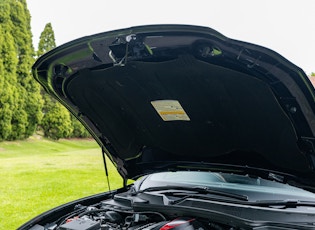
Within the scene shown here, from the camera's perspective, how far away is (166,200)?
7.73ft

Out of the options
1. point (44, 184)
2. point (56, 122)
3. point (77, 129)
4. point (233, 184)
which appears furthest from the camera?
point (77, 129)

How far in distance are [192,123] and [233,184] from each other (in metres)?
0.53

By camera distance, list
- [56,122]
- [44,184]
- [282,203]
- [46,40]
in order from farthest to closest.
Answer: [46,40]
[56,122]
[44,184]
[282,203]

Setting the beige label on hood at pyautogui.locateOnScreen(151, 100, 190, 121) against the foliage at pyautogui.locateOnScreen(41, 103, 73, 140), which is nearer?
the beige label on hood at pyautogui.locateOnScreen(151, 100, 190, 121)

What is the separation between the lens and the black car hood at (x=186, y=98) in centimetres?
187

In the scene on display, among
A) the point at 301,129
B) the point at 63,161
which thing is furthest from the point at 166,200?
the point at 63,161

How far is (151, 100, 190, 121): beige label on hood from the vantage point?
2484mm

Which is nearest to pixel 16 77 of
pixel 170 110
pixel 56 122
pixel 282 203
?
pixel 56 122

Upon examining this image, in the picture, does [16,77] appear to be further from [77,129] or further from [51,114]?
[77,129]

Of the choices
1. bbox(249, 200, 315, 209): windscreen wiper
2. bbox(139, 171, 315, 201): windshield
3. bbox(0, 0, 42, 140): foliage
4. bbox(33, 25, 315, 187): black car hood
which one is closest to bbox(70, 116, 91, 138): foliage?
bbox(0, 0, 42, 140): foliage

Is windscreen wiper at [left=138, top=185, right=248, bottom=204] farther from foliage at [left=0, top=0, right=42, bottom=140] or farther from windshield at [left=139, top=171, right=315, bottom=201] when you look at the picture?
foliage at [left=0, top=0, right=42, bottom=140]

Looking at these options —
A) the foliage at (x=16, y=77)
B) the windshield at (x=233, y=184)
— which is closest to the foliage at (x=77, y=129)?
the foliage at (x=16, y=77)

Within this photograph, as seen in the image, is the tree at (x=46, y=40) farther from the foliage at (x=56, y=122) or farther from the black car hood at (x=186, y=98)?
the black car hood at (x=186, y=98)

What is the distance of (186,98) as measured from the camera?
7.75 ft
